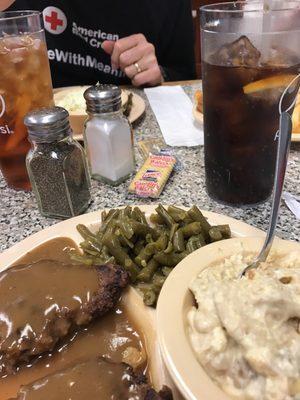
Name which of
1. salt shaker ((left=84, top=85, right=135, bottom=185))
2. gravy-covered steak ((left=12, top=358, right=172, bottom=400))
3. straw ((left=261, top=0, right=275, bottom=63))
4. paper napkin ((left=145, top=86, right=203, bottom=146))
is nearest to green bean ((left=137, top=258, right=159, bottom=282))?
gravy-covered steak ((left=12, top=358, right=172, bottom=400))

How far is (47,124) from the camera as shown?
129cm

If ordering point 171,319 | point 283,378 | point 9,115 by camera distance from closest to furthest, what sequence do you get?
Result: point 283,378 → point 171,319 → point 9,115

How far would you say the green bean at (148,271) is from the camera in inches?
44.7

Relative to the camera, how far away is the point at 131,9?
3.03 meters

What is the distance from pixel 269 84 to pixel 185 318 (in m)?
0.74

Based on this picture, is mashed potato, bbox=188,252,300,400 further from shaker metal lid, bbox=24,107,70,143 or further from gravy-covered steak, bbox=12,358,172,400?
→ shaker metal lid, bbox=24,107,70,143

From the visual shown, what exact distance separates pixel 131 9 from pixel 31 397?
113 inches

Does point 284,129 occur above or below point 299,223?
above

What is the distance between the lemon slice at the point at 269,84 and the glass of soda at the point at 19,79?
0.78 metres

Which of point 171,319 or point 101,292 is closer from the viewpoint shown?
point 171,319

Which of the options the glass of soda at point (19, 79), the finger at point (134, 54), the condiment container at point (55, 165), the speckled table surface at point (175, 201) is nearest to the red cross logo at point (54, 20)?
the finger at point (134, 54)

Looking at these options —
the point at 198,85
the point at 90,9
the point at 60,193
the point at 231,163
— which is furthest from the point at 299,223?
the point at 90,9

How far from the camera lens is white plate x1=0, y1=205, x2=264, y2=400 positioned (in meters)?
0.92

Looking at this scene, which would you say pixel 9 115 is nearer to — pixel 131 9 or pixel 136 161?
pixel 136 161
